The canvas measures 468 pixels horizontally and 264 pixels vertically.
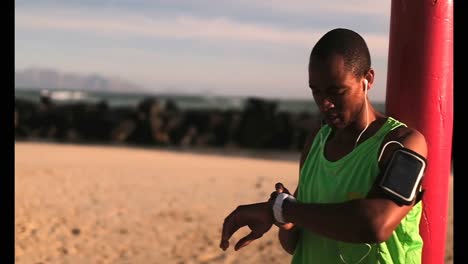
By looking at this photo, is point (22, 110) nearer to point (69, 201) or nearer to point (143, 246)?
point (69, 201)

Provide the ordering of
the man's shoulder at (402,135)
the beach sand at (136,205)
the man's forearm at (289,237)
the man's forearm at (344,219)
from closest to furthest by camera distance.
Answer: the man's forearm at (344,219), the man's shoulder at (402,135), the man's forearm at (289,237), the beach sand at (136,205)

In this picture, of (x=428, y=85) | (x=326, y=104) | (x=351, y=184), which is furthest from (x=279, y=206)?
(x=428, y=85)

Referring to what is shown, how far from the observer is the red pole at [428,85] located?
234 centimetres

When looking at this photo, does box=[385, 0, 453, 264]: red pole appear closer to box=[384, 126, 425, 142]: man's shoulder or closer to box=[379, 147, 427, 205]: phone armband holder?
box=[384, 126, 425, 142]: man's shoulder

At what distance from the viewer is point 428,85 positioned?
2.35 m

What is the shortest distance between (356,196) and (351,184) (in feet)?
0.14

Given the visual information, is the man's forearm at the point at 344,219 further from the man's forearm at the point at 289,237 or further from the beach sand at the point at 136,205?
the beach sand at the point at 136,205

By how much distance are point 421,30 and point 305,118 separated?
60.3 ft

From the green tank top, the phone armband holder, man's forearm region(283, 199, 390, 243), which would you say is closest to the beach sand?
the green tank top

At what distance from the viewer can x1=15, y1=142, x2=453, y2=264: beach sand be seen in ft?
Result: 23.2

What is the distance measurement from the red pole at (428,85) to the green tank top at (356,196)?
1.23 ft

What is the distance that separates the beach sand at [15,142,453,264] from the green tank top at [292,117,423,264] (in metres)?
4.72

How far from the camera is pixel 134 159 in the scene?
1573 centimetres

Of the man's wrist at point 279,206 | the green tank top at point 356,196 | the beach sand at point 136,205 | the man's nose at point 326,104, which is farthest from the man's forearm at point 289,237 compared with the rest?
the beach sand at point 136,205
